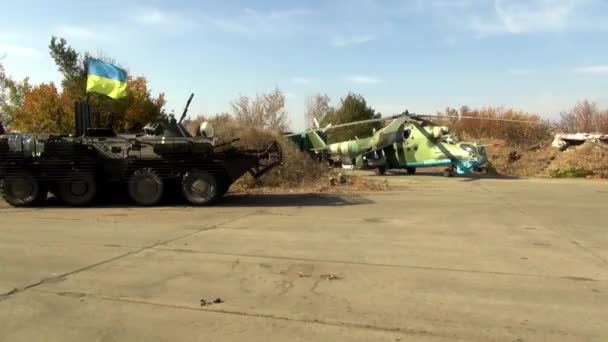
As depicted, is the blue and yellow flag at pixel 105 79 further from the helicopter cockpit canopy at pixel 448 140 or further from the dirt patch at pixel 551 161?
the dirt patch at pixel 551 161

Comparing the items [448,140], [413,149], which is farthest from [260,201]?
[448,140]

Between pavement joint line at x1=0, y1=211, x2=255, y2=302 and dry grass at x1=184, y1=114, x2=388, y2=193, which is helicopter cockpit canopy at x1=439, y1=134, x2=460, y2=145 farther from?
pavement joint line at x1=0, y1=211, x2=255, y2=302

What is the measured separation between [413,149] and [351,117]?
54.6 feet

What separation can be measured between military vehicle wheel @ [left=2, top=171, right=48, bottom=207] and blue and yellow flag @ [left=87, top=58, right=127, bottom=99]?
304 centimetres

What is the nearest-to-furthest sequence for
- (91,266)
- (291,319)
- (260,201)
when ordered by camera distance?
(291,319) → (91,266) → (260,201)

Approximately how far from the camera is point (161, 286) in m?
5.28

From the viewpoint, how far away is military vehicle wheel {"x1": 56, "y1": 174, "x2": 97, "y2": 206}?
1238 cm

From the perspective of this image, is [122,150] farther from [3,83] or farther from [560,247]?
[3,83]

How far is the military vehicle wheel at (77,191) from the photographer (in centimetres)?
1238

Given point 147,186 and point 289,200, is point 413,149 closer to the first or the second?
point 289,200

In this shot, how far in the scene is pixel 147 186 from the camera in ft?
40.4

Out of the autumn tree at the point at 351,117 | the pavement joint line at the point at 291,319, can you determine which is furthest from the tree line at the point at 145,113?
the pavement joint line at the point at 291,319

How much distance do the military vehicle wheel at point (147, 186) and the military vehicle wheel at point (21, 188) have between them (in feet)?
7.14

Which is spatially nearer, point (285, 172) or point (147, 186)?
point (147, 186)
